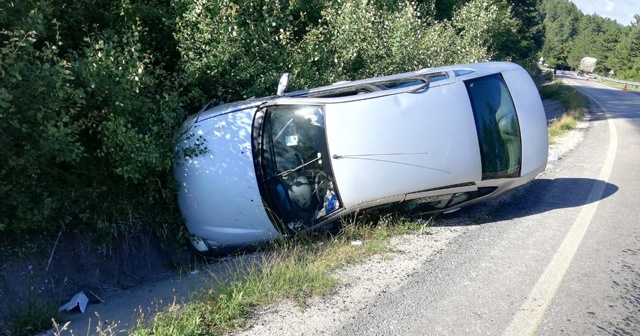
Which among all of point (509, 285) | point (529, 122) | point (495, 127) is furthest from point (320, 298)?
point (529, 122)

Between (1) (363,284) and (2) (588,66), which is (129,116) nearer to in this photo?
(1) (363,284)

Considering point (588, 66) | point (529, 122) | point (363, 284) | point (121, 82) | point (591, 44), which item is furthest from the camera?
point (591, 44)

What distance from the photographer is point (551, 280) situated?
446cm

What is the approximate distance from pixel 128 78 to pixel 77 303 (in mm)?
2551

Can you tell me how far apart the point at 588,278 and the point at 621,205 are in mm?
2872

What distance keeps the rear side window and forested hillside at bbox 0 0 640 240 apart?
11.7 feet

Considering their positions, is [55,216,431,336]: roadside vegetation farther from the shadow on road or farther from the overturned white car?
the shadow on road

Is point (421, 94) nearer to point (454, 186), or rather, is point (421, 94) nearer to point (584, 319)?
point (454, 186)

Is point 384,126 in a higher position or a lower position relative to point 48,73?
lower

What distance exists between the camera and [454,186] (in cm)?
573

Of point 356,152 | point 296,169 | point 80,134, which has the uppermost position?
point 80,134

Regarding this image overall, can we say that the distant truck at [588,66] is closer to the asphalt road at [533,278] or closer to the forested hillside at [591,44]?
the forested hillside at [591,44]

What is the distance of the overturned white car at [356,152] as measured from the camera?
5.50 metres

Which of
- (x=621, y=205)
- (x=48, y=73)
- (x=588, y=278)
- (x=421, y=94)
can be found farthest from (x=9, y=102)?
(x=621, y=205)
